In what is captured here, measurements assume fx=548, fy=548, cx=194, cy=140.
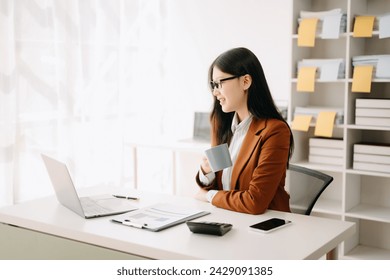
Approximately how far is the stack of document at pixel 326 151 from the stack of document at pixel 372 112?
0.22 meters

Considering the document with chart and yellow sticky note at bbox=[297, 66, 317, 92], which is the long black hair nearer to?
the document with chart

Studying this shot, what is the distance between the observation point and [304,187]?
7.82 feet

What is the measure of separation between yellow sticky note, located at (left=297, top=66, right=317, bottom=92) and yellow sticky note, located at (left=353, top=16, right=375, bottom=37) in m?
0.35

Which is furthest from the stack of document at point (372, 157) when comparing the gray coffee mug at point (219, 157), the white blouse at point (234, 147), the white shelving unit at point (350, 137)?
the gray coffee mug at point (219, 157)

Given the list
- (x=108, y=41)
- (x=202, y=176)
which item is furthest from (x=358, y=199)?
(x=108, y=41)

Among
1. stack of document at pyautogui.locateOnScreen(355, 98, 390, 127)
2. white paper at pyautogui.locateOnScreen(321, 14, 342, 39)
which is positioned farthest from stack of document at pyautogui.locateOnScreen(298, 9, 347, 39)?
stack of document at pyautogui.locateOnScreen(355, 98, 390, 127)

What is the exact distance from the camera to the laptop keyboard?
7.05 ft

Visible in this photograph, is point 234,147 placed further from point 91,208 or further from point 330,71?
point 330,71

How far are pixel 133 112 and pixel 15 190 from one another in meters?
1.32

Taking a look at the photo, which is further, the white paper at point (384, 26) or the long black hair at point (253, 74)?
the white paper at point (384, 26)

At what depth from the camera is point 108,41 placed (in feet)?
13.5

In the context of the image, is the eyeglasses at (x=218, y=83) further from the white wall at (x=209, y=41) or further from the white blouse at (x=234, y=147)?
the white wall at (x=209, y=41)

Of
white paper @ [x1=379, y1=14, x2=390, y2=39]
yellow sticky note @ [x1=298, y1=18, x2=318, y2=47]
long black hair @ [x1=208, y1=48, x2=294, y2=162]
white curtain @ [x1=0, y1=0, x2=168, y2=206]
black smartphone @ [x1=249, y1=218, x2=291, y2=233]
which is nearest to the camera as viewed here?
black smartphone @ [x1=249, y1=218, x2=291, y2=233]

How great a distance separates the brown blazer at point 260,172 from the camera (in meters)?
2.16
